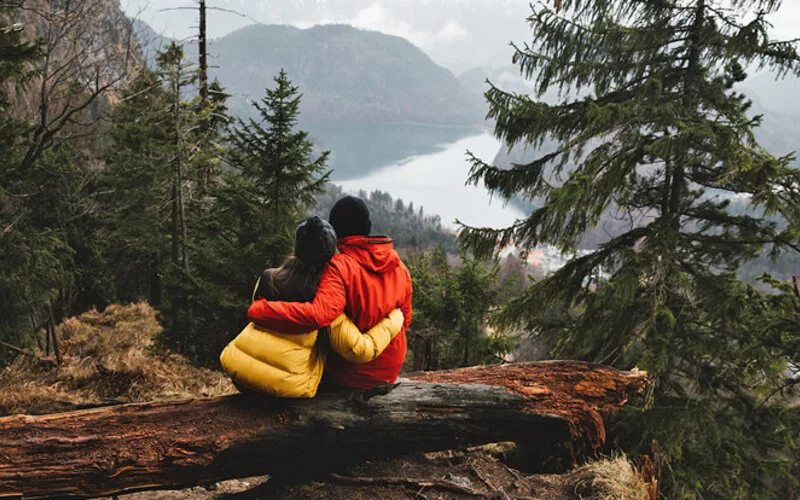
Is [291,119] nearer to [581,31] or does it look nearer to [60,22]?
[60,22]

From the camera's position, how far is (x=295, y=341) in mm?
2826

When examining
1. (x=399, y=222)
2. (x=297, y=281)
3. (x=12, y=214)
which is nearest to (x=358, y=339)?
(x=297, y=281)

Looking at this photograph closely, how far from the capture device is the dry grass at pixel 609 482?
3.27m

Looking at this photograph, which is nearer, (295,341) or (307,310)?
(307,310)

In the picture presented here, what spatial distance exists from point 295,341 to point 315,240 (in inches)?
26.9

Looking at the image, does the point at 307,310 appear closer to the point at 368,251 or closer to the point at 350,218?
the point at 368,251

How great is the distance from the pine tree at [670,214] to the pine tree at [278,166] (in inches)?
123

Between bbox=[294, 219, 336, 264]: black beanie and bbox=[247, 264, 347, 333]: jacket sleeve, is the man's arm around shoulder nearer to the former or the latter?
bbox=[247, 264, 347, 333]: jacket sleeve

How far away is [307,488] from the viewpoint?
3.11m

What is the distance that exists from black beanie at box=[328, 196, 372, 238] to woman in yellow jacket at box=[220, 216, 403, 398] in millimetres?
164

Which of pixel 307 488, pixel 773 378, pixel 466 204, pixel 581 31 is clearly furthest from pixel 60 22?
pixel 466 204

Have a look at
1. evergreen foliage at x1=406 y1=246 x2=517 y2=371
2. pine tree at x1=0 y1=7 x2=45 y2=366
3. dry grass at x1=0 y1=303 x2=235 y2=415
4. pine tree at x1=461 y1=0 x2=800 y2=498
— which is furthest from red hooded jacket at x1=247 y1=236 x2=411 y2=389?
evergreen foliage at x1=406 y1=246 x2=517 y2=371

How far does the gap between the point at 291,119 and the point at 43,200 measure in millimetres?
9746

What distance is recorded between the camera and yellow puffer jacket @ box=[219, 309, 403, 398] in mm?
2826
